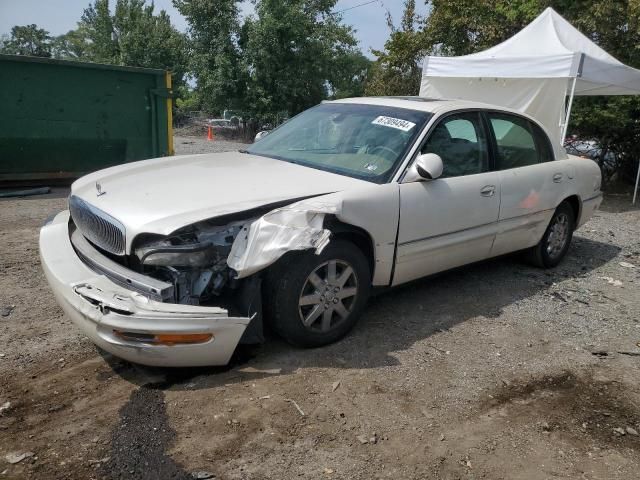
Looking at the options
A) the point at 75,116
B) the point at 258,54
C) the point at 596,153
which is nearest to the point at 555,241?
the point at 75,116

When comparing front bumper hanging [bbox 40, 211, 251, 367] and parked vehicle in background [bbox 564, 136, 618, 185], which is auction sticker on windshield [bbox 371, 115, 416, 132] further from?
parked vehicle in background [bbox 564, 136, 618, 185]

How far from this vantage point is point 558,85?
934 cm

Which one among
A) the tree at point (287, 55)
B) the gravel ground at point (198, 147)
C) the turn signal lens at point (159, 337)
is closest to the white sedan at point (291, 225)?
the turn signal lens at point (159, 337)

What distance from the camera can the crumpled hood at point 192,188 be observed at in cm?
301

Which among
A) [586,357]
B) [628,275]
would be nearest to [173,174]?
[586,357]

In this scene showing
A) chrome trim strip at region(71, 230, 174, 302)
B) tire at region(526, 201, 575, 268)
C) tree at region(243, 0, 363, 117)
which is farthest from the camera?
tree at region(243, 0, 363, 117)

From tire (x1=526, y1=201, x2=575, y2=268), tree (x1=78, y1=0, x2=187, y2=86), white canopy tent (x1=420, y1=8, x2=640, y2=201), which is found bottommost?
tire (x1=526, y1=201, x2=575, y2=268)

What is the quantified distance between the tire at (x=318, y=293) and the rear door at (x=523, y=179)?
1658 mm

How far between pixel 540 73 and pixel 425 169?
19.9ft

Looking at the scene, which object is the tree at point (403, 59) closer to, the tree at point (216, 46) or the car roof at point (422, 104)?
the tree at point (216, 46)

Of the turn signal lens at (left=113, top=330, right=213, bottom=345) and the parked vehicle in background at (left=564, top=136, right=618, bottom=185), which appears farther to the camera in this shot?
the parked vehicle in background at (left=564, top=136, right=618, bottom=185)

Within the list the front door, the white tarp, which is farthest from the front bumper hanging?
the white tarp

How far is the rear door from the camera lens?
4617 mm

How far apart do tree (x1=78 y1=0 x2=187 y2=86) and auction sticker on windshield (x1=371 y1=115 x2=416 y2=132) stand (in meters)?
20.5
